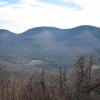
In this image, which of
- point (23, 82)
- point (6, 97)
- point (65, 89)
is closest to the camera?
point (6, 97)

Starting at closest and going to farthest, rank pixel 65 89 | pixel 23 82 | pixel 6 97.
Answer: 1. pixel 6 97
2. pixel 23 82
3. pixel 65 89

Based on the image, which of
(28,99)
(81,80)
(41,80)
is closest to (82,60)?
(81,80)

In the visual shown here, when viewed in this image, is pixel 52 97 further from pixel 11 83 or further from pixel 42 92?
pixel 11 83

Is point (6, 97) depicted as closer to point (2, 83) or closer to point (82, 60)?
point (2, 83)

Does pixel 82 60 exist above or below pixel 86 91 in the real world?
above

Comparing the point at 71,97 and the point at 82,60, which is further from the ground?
the point at 82,60

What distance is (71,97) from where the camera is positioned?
1177 cm

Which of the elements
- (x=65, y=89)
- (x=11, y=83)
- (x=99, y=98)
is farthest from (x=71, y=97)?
(x=11, y=83)

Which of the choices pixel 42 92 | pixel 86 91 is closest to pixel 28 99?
pixel 42 92

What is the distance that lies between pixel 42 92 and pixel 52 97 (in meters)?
0.34

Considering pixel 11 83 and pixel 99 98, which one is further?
pixel 99 98

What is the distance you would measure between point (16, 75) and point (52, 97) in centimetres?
146

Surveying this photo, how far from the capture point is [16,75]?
11945mm

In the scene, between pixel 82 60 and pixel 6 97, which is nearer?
pixel 6 97
